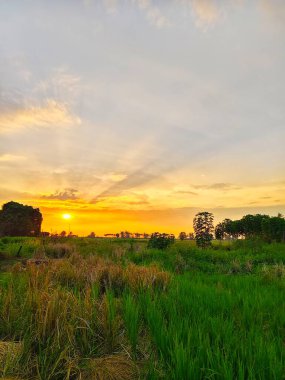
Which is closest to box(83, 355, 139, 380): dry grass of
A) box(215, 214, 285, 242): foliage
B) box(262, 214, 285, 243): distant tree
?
box(215, 214, 285, 242): foliage

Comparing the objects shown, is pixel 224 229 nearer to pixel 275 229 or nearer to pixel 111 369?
pixel 275 229

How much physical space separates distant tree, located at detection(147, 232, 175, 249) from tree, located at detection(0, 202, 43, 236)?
2586 centimetres

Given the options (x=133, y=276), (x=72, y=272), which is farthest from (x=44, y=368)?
(x=72, y=272)

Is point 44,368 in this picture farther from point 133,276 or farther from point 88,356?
point 133,276

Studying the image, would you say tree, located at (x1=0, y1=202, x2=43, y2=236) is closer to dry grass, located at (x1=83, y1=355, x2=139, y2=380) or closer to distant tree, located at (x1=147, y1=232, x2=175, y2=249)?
distant tree, located at (x1=147, y1=232, x2=175, y2=249)

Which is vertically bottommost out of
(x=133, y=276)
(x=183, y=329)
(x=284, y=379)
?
(x=284, y=379)

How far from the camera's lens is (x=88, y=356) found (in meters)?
4.36

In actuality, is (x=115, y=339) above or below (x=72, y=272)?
below

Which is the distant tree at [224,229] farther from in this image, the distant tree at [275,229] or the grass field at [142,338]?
the grass field at [142,338]

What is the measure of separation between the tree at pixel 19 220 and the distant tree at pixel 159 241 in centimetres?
2586

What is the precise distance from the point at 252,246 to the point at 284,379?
78.5 ft

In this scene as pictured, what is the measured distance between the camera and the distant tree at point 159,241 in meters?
22.4

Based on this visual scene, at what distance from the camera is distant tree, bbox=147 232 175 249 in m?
22.4

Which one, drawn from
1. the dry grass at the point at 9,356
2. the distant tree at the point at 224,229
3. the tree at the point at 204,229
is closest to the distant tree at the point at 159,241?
the tree at the point at 204,229
